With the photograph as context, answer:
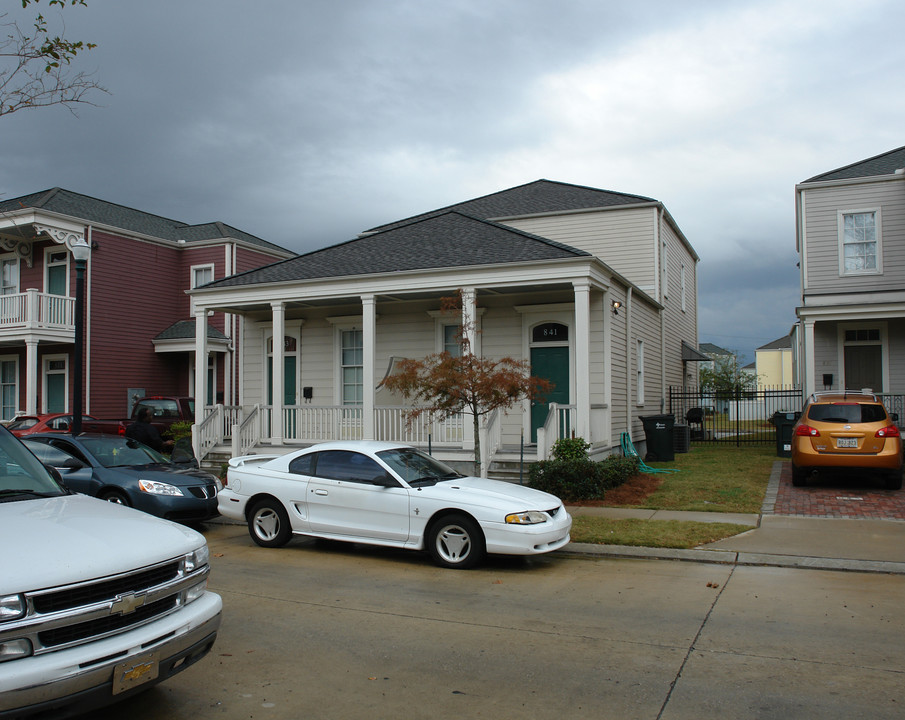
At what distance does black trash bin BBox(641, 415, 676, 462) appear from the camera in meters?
18.4

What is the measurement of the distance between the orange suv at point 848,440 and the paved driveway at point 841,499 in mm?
418

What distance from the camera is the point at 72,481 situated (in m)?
10.8

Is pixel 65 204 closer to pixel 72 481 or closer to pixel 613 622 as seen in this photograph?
pixel 72 481

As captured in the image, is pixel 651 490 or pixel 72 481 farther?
pixel 651 490

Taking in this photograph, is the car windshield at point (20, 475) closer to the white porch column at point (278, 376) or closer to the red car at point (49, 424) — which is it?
the white porch column at point (278, 376)

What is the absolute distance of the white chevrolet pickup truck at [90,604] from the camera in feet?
11.3

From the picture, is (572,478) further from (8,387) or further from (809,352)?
(8,387)

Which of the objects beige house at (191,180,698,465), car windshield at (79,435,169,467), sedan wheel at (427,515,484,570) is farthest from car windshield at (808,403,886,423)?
car windshield at (79,435,169,467)

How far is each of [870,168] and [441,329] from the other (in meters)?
12.8

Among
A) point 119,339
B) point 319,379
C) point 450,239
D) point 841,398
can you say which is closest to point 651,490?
point 841,398

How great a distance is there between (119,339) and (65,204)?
504cm

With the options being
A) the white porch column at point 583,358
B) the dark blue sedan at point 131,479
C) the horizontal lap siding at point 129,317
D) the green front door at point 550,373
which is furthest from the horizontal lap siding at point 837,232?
the horizontal lap siding at point 129,317

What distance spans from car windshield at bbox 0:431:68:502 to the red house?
20229mm

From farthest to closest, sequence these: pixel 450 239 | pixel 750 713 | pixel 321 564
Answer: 1. pixel 450 239
2. pixel 321 564
3. pixel 750 713
